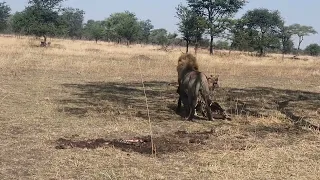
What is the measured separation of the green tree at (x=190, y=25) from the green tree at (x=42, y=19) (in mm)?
12421

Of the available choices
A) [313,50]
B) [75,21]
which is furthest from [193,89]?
[75,21]

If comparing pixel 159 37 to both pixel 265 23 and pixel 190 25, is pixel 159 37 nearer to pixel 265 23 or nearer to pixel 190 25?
pixel 265 23

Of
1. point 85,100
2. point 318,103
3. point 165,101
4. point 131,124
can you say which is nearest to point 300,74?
point 318,103

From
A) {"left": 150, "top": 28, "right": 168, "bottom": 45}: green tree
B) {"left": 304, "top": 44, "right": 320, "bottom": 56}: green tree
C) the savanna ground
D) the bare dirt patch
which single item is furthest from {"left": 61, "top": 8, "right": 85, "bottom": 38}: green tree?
the bare dirt patch

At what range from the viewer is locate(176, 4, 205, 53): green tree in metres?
40.8

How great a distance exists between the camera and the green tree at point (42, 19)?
41.4 m

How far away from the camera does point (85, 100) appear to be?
11148mm

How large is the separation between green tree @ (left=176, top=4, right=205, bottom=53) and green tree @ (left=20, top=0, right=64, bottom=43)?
40.7 feet

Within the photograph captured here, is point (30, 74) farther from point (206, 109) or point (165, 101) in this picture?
point (206, 109)

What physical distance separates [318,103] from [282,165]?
7.20 metres

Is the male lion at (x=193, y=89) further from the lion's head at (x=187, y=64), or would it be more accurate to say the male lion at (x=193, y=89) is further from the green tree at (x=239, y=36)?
the green tree at (x=239, y=36)

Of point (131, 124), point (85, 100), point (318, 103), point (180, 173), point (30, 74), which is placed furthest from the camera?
point (30, 74)

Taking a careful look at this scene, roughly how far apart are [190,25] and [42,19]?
14.9 meters

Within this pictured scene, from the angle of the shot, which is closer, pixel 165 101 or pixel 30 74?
pixel 165 101
